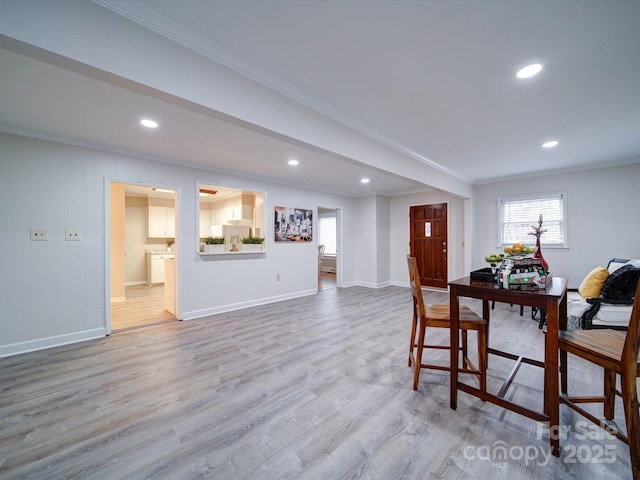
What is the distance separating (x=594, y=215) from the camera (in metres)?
4.32

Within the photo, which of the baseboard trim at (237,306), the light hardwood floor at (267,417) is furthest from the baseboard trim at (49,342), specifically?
the baseboard trim at (237,306)

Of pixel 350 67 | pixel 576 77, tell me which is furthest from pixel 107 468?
pixel 576 77

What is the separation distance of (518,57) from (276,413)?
300 centimetres

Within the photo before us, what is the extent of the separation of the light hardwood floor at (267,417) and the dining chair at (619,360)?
0.75 feet

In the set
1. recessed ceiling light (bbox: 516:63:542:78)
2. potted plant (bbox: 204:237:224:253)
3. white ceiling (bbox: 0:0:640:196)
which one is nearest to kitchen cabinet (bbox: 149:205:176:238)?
potted plant (bbox: 204:237:224:253)

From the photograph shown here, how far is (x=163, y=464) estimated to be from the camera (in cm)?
Result: 144

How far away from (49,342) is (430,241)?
6851mm

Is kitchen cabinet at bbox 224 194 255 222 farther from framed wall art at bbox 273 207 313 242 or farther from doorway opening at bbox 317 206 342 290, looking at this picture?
doorway opening at bbox 317 206 342 290

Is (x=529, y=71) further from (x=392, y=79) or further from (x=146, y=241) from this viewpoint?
(x=146, y=241)

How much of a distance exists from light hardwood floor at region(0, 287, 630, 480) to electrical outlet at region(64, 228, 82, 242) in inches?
49.8

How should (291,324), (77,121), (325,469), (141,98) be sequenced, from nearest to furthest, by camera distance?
1. (325,469)
2. (141,98)
3. (77,121)
4. (291,324)

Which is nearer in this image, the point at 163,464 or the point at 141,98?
the point at 163,464

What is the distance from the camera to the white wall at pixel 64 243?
2.84 m

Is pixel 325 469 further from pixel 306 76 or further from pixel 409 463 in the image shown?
pixel 306 76
